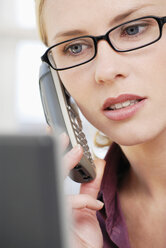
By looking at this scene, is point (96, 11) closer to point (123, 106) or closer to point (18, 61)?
point (123, 106)

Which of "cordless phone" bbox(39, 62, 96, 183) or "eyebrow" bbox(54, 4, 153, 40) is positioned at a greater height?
"eyebrow" bbox(54, 4, 153, 40)

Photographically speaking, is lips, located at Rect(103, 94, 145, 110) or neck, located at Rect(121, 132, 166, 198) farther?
neck, located at Rect(121, 132, 166, 198)

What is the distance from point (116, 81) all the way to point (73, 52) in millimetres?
206

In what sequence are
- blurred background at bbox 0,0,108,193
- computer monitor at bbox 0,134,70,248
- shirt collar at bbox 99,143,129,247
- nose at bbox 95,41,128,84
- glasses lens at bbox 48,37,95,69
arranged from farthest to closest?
blurred background at bbox 0,0,108,193 → shirt collar at bbox 99,143,129,247 → glasses lens at bbox 48,37,95,69 → nose at bbox 95,41,128,84 → computer monitor at bbox 0,134,70,248

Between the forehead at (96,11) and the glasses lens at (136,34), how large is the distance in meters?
0.02

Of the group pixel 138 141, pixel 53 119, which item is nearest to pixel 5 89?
pixel 53 119

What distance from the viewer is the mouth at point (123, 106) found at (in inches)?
34.4

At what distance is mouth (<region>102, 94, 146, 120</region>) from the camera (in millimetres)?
875

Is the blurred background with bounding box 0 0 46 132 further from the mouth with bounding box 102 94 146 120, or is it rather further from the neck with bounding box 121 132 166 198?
the mouth with bounding box 102 94 146 120

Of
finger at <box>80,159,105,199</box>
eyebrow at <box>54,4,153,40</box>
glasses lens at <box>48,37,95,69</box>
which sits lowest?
finger at <box>80,159,105,199</box>

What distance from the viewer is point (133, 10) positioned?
833 mm

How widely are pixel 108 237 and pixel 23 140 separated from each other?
0.95 metres

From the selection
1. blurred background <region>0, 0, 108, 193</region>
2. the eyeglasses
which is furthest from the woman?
A: blurred background <region>0, 0, 108, 193</region>

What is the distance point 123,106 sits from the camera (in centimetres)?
90
